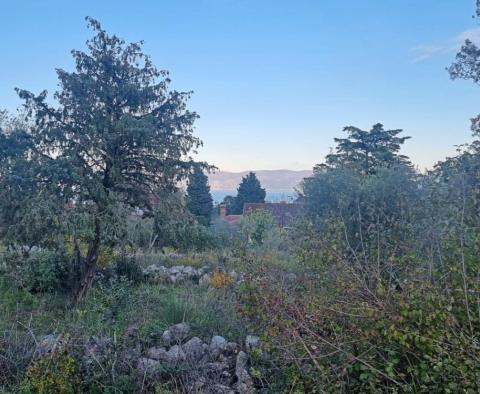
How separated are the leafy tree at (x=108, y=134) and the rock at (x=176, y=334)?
238cm

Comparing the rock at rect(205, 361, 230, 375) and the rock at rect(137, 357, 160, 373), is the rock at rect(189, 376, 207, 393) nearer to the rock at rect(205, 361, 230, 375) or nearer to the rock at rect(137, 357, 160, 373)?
the rock at rect(205, 361, 230, 375)

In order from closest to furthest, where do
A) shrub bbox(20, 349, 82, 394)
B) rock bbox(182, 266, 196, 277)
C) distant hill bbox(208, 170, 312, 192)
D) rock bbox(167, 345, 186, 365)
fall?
shrub bbox(20, 349, 82, 394) < rock bbox(167, 345, 186, 365) < rock bbox(182, 266, 196, 277) < distant hill bbox(208, 170, 312, 192)

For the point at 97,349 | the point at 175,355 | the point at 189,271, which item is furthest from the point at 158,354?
the point at 189,271

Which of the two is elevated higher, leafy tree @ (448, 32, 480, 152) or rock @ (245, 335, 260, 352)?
leafy tree @ (448, 32, 480, 152)

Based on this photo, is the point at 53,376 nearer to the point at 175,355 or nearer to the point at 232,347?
the point at 175,355

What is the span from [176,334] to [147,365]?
579 millimetres

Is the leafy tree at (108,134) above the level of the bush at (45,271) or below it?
above

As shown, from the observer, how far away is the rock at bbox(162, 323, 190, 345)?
3.92 m

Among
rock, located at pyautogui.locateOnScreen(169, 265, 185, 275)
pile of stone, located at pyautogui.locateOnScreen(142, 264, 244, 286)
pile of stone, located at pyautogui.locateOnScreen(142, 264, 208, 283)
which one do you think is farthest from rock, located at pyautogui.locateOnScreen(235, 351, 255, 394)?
rock, located at pyautogui.locateOnScreen(169, 265, 185, 275)

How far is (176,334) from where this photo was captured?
3967 millimetres

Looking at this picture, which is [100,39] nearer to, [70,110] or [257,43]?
[70,110]

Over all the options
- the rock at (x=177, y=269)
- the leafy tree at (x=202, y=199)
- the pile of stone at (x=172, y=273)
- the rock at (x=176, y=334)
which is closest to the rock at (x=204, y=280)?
the pile of stone at (x=172, y=273)

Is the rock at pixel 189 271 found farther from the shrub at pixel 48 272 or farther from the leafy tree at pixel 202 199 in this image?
the leafy tree at pixel 202 199

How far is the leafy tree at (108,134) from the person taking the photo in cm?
589
